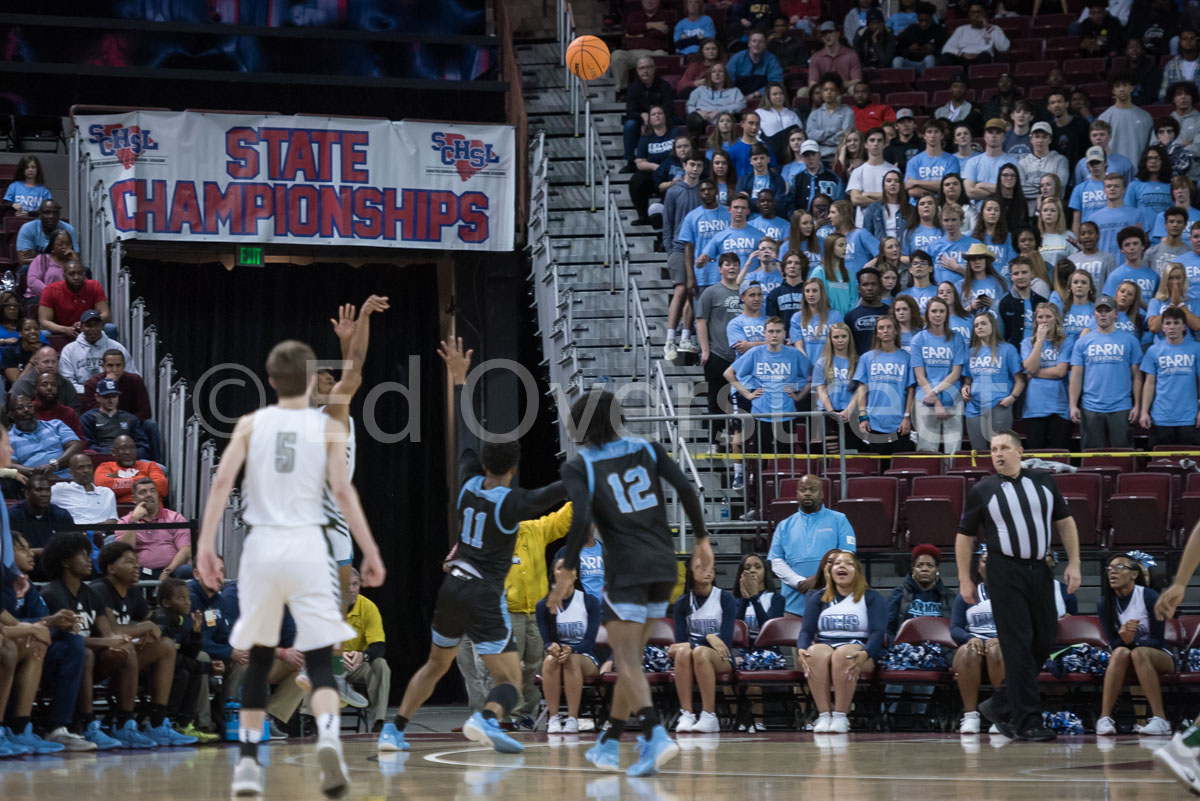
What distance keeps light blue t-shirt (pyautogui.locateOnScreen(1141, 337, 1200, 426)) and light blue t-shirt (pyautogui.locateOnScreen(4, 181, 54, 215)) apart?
11667mm

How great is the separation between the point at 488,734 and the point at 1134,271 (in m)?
9.12

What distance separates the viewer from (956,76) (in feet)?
65.2

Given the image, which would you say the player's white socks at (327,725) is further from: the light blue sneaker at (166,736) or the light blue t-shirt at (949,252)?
the light blue t-shirt at (949,252)

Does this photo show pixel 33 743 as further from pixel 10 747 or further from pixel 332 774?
pixel 332 774

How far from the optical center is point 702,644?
12609mm

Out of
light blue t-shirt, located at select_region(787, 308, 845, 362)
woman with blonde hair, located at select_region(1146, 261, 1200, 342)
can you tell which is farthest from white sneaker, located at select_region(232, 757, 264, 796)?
woman with blonde hair, located at select_region(1146, 261, 1200, 342)

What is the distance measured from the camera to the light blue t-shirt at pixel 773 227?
55.1 ft

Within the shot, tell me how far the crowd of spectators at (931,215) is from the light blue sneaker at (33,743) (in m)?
6.83

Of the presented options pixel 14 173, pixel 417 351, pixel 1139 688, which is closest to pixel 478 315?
pixel 417 351

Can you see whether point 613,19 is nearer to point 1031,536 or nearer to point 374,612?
point 374,612

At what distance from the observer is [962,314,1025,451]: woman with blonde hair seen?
47.8ft

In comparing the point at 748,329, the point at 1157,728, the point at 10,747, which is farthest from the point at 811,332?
the point at 10,747

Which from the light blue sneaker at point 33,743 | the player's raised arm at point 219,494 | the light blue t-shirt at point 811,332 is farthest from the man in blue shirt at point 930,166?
the player's raised arm at point 219,494

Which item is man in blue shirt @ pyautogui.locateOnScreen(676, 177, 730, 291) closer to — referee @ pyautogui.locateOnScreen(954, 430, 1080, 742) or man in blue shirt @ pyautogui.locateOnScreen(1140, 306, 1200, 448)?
man in blue shirt @ pyautogui.locateOnScreen(1140, 306, 1200, 448)
